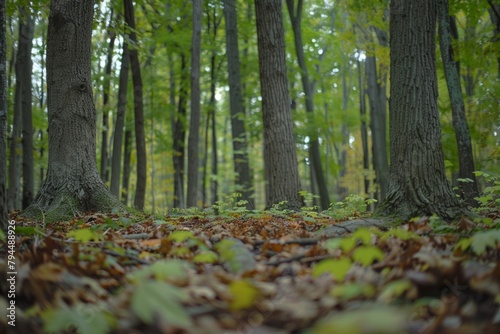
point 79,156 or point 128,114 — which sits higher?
point 128,114

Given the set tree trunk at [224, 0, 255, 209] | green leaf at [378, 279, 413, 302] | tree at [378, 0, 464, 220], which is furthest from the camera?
tree trunk at [224, 0, 255, 209]

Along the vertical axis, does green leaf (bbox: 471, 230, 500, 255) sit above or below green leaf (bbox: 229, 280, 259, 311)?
above

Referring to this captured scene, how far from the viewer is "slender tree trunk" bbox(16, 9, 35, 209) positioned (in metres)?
10.1

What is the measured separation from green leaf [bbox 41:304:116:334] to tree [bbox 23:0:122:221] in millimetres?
3757

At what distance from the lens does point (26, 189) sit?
404 inches

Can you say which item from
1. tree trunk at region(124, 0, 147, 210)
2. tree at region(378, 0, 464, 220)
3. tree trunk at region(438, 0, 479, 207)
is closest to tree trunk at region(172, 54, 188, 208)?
tree trunk at region(124, 0, 147, 210)

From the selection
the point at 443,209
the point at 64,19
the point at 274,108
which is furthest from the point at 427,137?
the point at 64,19

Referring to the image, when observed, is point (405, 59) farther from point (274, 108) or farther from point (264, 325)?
point (264, 325)

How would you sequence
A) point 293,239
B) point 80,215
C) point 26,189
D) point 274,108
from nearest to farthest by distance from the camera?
1. point 293,239
2. point 80,215
3. point 274,108
4. point 26,189

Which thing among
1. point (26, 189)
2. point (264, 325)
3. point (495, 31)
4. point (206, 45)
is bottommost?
point (264, 325)

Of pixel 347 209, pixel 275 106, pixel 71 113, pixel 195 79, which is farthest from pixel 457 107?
pixel 71 113

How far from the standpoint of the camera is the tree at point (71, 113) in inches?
200

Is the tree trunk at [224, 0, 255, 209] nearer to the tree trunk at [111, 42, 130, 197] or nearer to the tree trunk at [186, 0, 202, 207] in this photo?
the tree trunk at [186, 0, 202, 207]

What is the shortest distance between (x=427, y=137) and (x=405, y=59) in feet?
3.07
